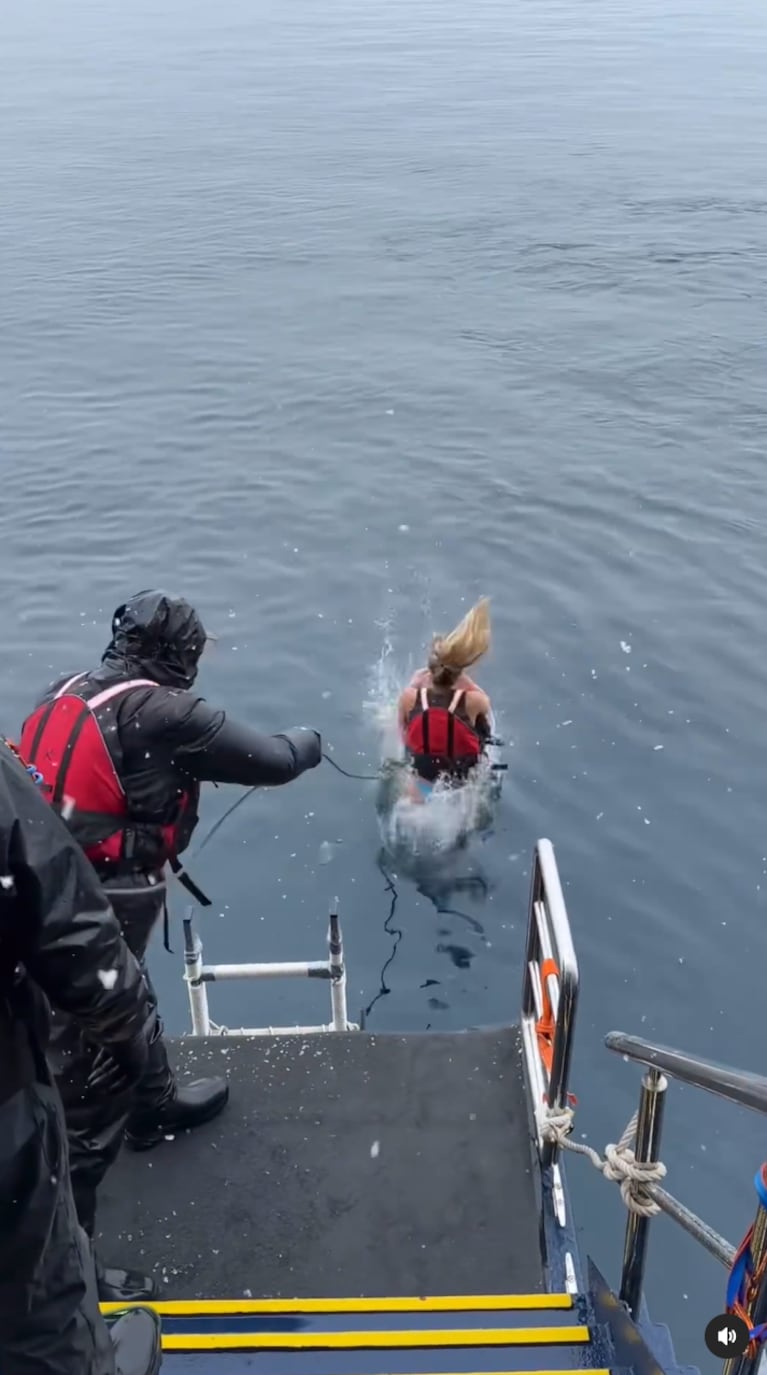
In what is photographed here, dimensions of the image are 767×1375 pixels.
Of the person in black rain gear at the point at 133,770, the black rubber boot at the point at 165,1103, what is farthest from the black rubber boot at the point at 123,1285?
the black rubber boot at the point at 165,1103

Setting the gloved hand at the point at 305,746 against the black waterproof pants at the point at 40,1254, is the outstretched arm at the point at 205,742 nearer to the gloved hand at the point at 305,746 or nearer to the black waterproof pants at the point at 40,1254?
the gloved hand at the point at 305,746

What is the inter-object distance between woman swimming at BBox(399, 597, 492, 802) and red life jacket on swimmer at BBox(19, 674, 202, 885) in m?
4.02

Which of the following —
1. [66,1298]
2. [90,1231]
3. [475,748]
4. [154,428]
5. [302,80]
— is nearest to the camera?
[66,1298]

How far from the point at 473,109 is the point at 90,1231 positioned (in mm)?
41663

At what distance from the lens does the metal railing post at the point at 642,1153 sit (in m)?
3.28

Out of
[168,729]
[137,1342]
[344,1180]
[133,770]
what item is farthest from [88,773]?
[344,1180]

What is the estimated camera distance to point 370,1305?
412 centimetres

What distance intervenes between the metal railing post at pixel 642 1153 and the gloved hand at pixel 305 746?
7.30ft

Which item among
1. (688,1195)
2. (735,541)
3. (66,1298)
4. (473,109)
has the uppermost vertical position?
→ (473,109)

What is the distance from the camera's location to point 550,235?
26141 mm

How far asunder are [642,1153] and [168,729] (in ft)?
7.53

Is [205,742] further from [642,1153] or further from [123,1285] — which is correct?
[642,1153]

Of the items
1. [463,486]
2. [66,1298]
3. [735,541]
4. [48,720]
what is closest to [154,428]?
[463,486]

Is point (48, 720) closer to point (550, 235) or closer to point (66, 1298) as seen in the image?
point (66, 1298)
